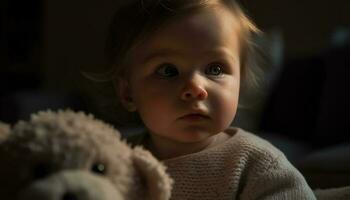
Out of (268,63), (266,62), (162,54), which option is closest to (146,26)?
(162,54)

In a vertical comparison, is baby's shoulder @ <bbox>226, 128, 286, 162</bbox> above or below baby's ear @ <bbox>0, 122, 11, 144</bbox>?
below

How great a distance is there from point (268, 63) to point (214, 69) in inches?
59.8

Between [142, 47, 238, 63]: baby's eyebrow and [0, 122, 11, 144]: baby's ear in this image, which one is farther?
[142, 47, 238, 63]: baby's eyebrow

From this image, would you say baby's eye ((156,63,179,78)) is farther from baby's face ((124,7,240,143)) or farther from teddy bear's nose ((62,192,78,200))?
teddy bear's nose ((62,192,78,200))

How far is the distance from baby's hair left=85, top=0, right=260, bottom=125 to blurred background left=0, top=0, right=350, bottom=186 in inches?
24.4

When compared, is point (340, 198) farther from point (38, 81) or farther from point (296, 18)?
point (38, 81)

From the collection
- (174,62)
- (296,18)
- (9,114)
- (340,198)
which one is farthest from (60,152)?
(296,18)

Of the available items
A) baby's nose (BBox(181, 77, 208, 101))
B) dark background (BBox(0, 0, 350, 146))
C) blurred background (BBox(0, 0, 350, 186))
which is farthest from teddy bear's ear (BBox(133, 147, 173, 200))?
dark background (BBox(0, 0, 350, 146))

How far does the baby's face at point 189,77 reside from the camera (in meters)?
0.93

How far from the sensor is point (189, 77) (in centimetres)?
93

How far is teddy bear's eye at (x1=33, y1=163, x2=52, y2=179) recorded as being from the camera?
603 mm

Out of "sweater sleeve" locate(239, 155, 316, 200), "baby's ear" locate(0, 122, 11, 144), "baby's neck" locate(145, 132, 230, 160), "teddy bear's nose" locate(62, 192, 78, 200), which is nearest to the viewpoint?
"teddy bear's nose" locate(62, 192, 78, 200)

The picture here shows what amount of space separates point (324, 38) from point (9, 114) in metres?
1.90

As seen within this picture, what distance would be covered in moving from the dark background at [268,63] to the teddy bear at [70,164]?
4.07 feet
